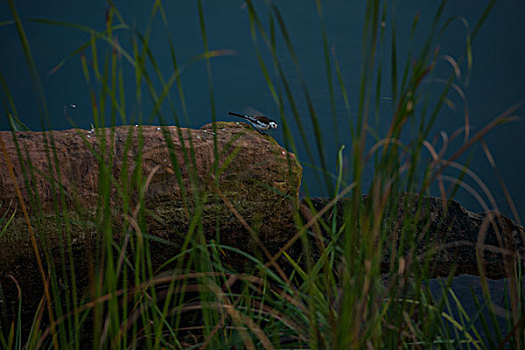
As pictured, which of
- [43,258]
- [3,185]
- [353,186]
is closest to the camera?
[353,186]

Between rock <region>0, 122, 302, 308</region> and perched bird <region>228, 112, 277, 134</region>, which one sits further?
perched bird <region>228, 112, 277, 134</region>

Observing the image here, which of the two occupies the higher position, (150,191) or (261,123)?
(261,123)

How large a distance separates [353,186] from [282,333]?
46 centimetres

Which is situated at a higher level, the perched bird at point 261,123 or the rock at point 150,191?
the perched bird at point 261,123

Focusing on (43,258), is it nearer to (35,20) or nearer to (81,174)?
(81,174)

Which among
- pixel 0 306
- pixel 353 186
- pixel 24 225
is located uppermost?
pixel 353 186

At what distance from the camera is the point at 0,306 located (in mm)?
1743

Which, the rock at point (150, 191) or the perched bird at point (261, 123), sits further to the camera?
the perched bird at point (261, 123)

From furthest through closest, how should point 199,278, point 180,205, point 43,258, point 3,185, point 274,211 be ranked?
point 274,211 < point 180,205 < point 43,258 < point 3,185 < point 199,278

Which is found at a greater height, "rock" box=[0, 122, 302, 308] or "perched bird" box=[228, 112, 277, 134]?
"perched bird" box=[228, 112, 277, 134]

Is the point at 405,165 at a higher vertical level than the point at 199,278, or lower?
higher

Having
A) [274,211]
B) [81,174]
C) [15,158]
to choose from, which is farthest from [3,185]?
[274,211]

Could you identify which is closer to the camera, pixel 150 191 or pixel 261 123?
pixel 150 191

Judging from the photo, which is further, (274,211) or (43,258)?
(274,211)
